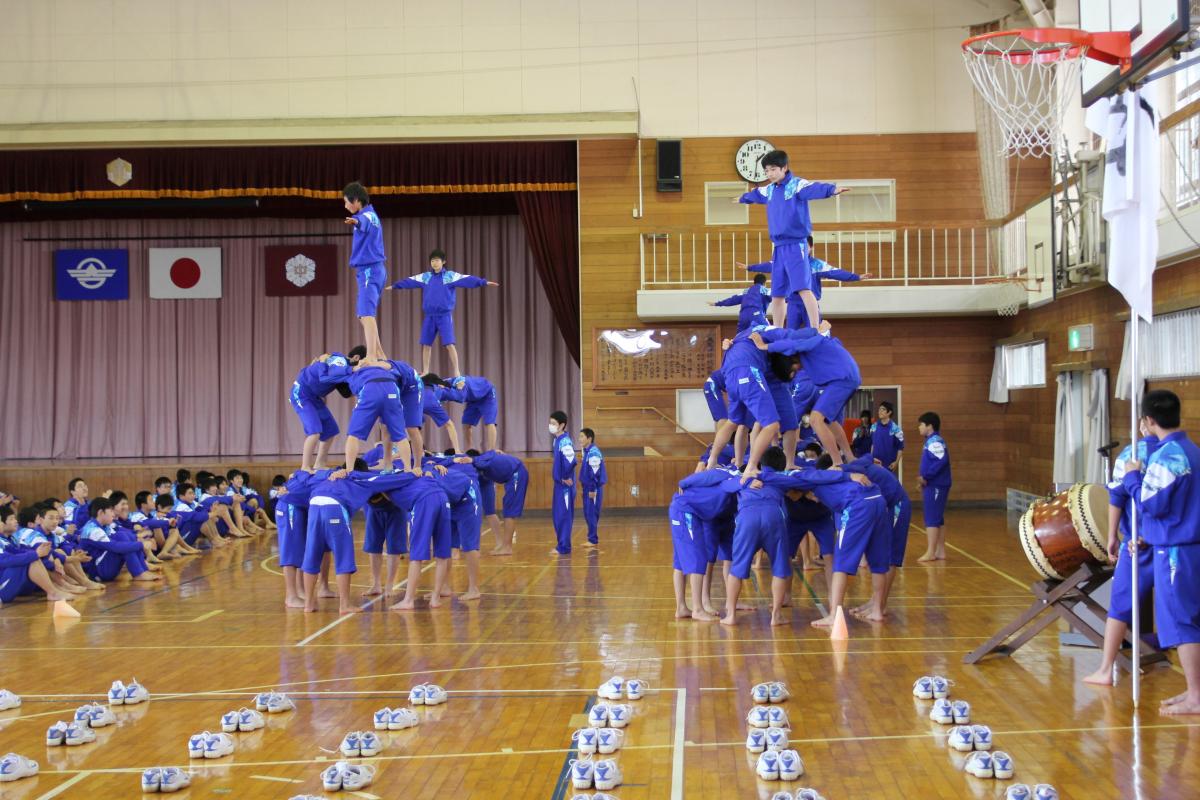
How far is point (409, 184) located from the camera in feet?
68.7

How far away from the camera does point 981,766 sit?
17.3 ft

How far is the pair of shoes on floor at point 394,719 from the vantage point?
6262 millimetres

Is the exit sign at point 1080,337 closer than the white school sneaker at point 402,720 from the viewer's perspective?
No

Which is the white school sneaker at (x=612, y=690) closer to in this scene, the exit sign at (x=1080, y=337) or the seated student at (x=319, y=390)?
the seated student at (x=319, y=390)

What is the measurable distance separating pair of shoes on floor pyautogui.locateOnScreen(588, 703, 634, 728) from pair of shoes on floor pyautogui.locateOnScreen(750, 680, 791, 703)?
0.78 meters

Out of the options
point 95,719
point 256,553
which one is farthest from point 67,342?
point 95,719

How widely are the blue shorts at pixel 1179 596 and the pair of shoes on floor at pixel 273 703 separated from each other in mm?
4861

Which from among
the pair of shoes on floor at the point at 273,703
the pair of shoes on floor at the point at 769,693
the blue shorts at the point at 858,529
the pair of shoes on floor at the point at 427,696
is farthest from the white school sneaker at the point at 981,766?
the pair of shoes on floor at the point at 273,703

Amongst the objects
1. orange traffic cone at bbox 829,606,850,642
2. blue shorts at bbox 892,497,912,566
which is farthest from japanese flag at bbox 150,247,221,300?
orange traffic cone at bbox 829,606,850,642

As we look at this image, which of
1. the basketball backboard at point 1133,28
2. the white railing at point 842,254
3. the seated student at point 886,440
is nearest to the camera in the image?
the basketball backboard at point 1133,28

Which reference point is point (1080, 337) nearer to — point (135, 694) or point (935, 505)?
point (935, 505)

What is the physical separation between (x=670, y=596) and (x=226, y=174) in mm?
13844

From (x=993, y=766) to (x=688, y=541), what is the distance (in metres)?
4.23

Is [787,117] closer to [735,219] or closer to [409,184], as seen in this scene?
[735,219]
